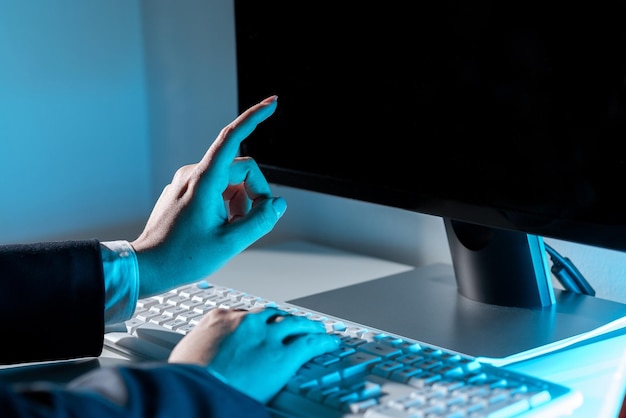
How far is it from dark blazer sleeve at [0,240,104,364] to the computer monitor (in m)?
0.30

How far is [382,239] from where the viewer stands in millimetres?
1216

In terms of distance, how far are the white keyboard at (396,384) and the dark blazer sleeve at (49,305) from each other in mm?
44

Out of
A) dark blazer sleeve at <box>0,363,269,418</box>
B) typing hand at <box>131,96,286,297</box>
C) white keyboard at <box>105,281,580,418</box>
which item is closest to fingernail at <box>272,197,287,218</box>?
typing hand at <box>131,96,286,297</box>

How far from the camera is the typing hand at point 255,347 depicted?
0.65 meters

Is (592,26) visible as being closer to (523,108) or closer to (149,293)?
(523,108)

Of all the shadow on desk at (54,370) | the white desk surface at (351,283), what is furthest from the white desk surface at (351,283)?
the shadow on desk at (54,370)

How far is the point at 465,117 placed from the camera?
0.80 meters

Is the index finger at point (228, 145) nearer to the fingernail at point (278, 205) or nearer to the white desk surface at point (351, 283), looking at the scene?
the fingernail at point (278, 205)

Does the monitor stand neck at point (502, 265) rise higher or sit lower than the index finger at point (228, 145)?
lower

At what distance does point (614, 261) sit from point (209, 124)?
672mm

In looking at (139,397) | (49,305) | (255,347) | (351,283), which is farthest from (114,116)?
(139,397)

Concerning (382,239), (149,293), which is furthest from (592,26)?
(382,239)

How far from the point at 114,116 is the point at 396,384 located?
0.92 m

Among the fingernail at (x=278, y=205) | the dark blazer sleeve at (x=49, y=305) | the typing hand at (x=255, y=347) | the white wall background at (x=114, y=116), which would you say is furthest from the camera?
the white wall background at (x=114, y=116)
